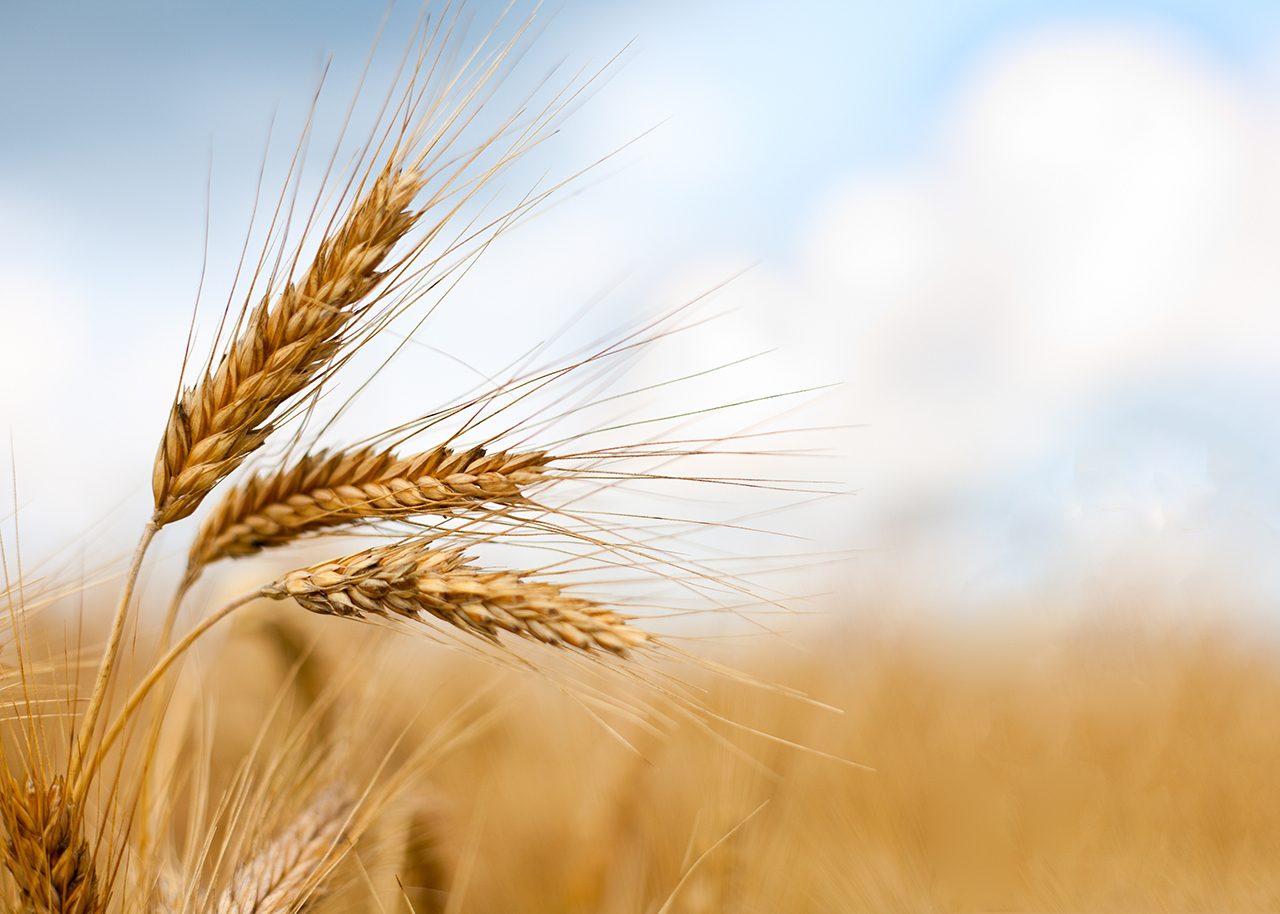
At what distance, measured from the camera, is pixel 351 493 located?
40.3 inches

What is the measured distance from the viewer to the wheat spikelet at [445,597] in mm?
882

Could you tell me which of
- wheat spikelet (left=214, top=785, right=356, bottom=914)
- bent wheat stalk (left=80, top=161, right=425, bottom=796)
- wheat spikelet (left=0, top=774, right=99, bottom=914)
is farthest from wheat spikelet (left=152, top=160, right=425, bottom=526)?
wheat spikelet (left=214, top=785, right=356, bottom=914)

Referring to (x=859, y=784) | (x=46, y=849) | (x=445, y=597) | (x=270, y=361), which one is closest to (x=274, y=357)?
(x=270, y=361)

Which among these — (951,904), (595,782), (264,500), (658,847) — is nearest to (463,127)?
(264,500)

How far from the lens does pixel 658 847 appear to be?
190 centimetres

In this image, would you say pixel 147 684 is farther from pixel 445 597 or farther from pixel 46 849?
pixel 445 597

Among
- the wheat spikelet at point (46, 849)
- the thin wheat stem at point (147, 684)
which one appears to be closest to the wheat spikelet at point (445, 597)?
the thin wheat stem at point (147, 684)

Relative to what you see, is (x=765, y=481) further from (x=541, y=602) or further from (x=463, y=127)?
(x=463, y=127)

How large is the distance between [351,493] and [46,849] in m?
0.43

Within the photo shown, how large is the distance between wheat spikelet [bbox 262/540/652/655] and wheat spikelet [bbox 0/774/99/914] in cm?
28

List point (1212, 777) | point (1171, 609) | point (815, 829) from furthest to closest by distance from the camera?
point (1171, 609), point (1212, 777), point (815, 829)

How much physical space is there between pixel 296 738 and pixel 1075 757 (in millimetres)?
2008

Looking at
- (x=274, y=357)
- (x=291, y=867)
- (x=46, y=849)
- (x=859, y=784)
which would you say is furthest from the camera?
(x=859, y=784)

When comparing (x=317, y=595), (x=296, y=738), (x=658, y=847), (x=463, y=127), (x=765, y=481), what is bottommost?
(x=658, y=847)
